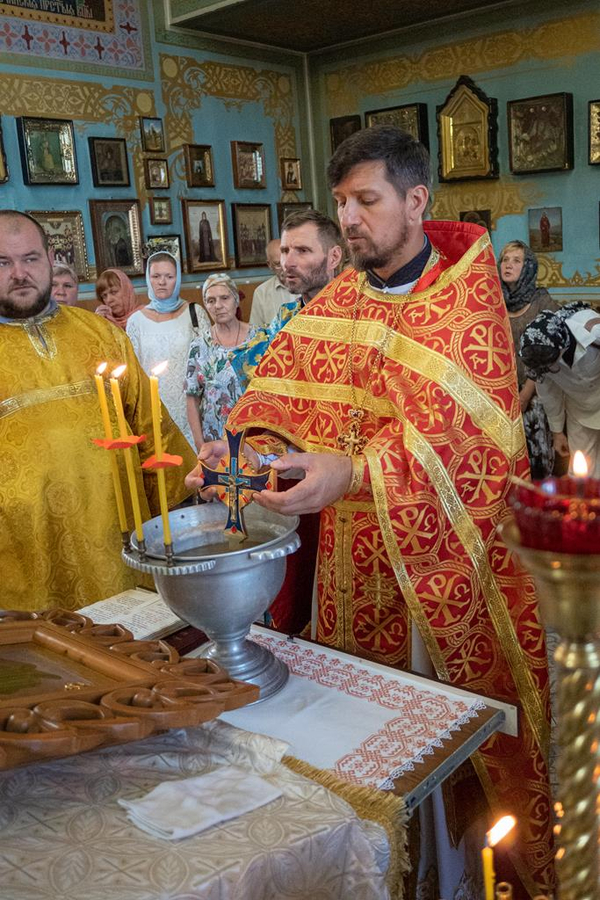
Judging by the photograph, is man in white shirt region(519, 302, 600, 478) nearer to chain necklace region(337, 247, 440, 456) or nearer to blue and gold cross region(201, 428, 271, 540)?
chain necklace region(337, 247, 440, 456)

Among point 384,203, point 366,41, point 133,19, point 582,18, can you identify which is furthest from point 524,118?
point 384,203

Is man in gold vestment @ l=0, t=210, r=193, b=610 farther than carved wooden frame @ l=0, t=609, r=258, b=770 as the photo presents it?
Yes

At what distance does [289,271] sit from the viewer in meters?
3.68

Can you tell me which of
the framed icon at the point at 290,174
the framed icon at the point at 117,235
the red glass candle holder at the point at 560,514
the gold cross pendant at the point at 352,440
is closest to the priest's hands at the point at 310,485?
the gold cross pendant at the point at 352,440

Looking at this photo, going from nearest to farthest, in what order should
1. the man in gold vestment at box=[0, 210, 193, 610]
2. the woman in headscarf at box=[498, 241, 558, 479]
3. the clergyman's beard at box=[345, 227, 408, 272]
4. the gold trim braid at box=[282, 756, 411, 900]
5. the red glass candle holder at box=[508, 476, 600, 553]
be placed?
1. the red glass candle holder at box=[508, 476, 600, 553]
2. the gold trim braid at box=[282, 756, 411, 900]
3. the clergyman's beard at box=[345, 227, 408, 272]
4. the man in gold vestment at box=[0, 210, 193, 610]
5. the woman in headscarf at box=[498, 241, 558, 479]

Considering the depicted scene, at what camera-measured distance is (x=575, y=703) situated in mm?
641

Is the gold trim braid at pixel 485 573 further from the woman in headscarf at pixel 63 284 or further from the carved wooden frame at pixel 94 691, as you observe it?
the woman in headscarf at pixel 63 284

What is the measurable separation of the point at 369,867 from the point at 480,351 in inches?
53.0

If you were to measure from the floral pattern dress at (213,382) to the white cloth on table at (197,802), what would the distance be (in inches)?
141

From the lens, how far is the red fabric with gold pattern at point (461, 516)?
7.13ft

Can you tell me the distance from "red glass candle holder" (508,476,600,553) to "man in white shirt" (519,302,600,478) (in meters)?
3.26

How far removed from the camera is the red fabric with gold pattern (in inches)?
85.5

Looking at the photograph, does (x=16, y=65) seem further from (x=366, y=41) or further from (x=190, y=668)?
(x=190, y=668)

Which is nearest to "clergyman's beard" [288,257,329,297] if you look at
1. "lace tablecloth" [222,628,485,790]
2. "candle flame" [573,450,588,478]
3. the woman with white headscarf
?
the woman with white headscarf
